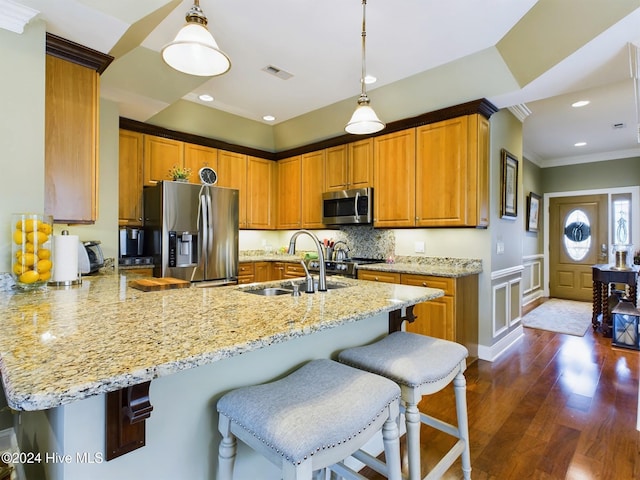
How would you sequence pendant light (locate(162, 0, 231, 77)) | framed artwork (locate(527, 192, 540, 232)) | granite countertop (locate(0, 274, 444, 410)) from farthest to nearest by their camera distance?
1. framed artwork (locate(527, 192, 540, 232))
2. pendant light (locate(162, 0, 231, 77))
3. granite countertop (locate(0, 274, 444, 410))

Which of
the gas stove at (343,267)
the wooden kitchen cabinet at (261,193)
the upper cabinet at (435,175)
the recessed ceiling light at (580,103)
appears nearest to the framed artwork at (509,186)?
the upper cabinet at (435,175)

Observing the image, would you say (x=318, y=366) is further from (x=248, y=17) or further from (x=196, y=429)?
(x=248, y=17)

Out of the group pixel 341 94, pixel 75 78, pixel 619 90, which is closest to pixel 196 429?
pixel 75 78

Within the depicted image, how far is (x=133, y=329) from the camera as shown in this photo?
102cm

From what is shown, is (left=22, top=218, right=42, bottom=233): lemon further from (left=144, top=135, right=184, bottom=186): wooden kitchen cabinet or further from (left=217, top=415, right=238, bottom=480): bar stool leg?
(left=144, top=135, right=184, bottom=186): wooden kitchen cabinet

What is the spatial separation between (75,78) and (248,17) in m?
1.27

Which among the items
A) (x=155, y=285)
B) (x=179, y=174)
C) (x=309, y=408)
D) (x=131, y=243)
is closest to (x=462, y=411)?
(x=309, y=408)

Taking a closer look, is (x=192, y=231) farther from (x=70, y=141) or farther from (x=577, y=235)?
(x=577, y=235)

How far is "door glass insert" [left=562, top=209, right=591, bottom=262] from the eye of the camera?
6.50 metres

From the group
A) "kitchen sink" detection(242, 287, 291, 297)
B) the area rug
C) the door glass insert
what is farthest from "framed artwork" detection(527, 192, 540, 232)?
"kitchen sink" detection(242, 287, 291, 297)

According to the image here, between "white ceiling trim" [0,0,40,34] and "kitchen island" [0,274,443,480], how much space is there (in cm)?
138

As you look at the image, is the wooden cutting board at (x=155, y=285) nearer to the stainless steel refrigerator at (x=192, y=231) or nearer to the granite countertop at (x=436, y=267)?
the stainless steel refrigerator at (x=192, y=231)

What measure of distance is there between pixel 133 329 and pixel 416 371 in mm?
1047

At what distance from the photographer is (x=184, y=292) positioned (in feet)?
5.76
